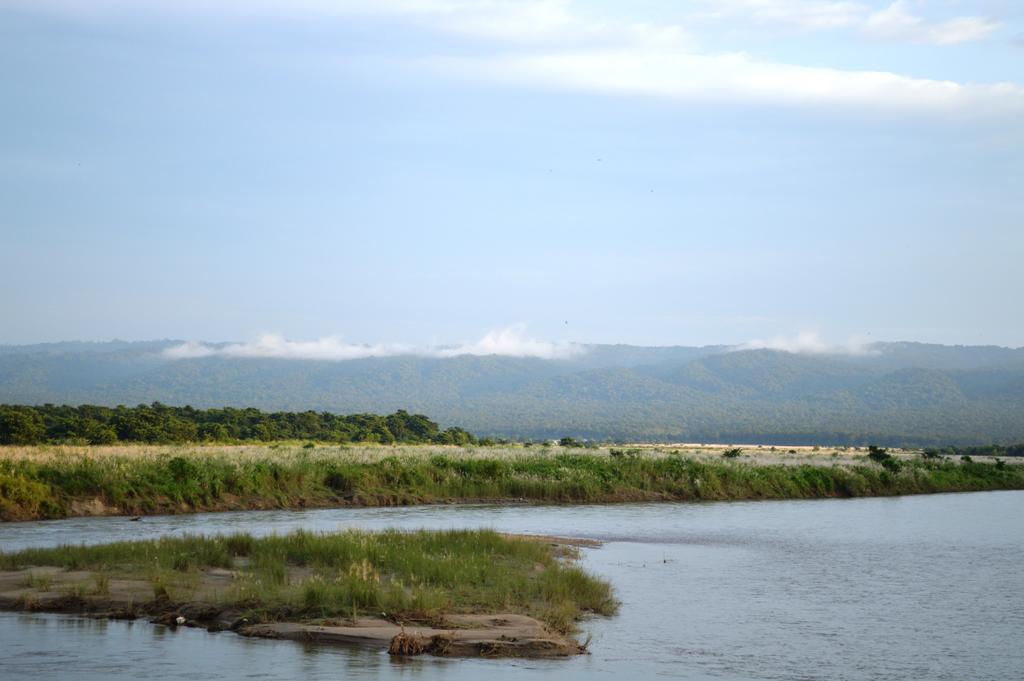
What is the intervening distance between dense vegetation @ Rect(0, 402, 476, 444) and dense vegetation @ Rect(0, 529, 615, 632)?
126 ft

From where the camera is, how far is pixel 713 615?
63.9 feet

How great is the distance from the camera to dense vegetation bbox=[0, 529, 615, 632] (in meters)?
17.6

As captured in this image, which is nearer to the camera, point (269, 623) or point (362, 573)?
point (269, 623)

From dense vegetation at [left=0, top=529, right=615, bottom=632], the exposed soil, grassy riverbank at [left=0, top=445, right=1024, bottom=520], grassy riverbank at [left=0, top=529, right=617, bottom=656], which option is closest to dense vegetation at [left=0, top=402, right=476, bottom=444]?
grassy riverbank at [left=0, top=445, right=1024, bottom=520]

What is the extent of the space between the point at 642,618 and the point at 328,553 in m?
5.83

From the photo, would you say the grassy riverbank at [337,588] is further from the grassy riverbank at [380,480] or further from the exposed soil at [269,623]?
the grassy riverbank at [380,480]

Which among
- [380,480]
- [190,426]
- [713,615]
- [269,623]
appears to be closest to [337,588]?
[269,623]

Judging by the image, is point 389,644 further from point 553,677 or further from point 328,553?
point 328,553

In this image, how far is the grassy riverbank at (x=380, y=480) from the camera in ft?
116

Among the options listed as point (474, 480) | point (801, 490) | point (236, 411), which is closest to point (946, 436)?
point (236, 411)

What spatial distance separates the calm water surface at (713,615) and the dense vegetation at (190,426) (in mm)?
29344

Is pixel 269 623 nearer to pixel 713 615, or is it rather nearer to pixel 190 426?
pixel 713 615

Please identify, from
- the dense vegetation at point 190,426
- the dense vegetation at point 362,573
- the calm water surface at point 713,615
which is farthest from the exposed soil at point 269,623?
the dense vegetation at point 190,426

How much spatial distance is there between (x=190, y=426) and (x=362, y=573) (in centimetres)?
5225
